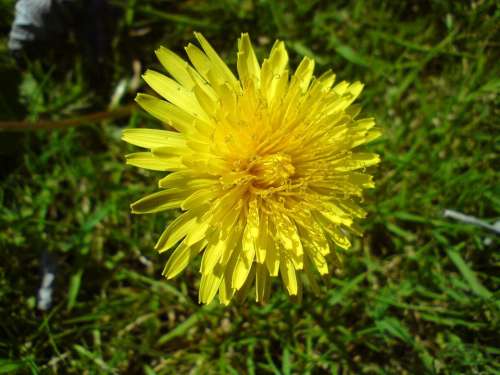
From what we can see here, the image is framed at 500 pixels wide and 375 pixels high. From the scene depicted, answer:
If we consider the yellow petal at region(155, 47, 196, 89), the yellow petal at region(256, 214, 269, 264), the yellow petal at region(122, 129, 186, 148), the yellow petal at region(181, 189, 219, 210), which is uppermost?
the yellow petal at region(155, 47, 196, 89)

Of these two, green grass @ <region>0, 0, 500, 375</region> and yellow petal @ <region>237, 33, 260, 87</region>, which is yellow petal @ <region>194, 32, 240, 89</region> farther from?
green grass @ <region>0, 0, 500, 375</region>

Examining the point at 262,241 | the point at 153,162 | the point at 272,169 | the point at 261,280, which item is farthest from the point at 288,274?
the point at 153,162

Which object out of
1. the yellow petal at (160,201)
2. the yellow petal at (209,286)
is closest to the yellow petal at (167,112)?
the yellow petal at (160,201)

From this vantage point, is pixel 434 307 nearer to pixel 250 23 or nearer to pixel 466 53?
pixel 466 53

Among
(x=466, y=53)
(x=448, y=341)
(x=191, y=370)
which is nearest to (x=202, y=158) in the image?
(x=191, y=370)

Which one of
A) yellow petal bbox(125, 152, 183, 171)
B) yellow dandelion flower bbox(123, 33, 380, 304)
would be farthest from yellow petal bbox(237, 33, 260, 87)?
yellow petal bbox(125, 152, 183, 171)

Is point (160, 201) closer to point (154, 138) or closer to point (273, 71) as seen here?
point (154, 138)

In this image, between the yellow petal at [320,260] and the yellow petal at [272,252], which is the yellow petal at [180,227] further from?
the yellow petal at [320,260]
